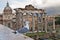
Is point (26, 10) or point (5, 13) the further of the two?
point (5, 13)

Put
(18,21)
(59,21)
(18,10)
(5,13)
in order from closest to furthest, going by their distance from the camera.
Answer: (18,10) < (18,21) < (59,21) < (5,13)

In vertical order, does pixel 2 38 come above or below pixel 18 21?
above

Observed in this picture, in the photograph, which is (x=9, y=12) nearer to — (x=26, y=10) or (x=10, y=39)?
(x=26, y=10)

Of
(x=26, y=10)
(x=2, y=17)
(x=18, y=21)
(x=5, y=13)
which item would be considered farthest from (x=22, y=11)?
(x=5, y=13)

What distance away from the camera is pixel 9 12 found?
6259cm

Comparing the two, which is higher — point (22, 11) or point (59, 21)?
point (22, 11)

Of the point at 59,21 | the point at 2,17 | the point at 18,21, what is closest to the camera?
the point at 18,21

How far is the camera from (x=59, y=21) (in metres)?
51.9

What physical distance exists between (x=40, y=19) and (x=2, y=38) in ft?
101

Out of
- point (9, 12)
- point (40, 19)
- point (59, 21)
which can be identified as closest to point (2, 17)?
point (9, 12)

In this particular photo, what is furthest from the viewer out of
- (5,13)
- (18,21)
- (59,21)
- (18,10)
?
(5,13)

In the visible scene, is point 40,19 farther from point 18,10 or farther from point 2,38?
point 2,38

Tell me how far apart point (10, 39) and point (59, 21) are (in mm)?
50507

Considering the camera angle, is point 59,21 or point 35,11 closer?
point 35,11
